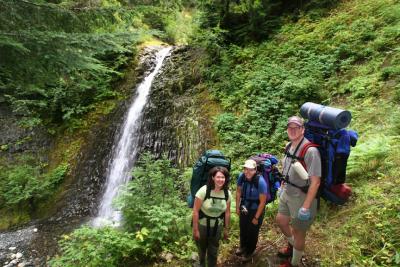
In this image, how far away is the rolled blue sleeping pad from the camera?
3.88m

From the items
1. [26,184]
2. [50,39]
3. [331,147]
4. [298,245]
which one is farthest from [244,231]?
[26,184]

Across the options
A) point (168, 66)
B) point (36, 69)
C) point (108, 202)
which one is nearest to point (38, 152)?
point (108, 202)

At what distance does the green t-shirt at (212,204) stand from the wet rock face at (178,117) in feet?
19.3

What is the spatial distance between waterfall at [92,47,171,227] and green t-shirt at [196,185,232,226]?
5.93m

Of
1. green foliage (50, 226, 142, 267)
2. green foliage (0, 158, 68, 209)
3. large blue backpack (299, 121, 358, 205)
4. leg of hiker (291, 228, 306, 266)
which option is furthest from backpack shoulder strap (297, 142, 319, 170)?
green foliage (0, 158, 68, 209)

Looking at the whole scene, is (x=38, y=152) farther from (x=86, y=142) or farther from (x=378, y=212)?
(x=378, y=212)

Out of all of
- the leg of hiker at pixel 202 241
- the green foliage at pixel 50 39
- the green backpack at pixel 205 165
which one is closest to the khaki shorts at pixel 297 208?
the green backpack at pixel 205 165

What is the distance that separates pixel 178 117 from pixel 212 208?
312 inches

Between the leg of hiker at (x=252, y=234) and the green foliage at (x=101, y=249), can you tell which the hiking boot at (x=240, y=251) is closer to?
the leg of hiker at (x=252, y=234)

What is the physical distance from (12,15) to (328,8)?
1028cm

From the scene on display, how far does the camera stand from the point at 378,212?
14.9ft

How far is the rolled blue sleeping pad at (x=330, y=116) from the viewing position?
388 cm

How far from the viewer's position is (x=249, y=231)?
4.79 metres

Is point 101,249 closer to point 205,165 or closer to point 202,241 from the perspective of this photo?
point 202,241
